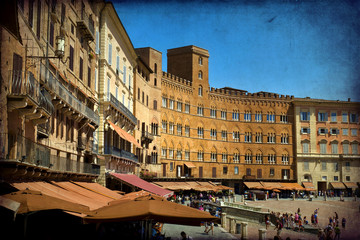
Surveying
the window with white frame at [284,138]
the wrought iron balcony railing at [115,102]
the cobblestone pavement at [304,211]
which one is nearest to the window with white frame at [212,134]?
the window with white frame at [284,138]

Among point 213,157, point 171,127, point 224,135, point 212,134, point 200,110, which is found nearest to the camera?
point 171,127

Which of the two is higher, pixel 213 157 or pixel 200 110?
pixel 200 110

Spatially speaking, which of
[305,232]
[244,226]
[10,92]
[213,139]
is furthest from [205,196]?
[10,92]

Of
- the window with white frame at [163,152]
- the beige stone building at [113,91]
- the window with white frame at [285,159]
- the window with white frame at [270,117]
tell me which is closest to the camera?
the beige stone building at [113,91]

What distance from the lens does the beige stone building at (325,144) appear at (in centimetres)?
7312

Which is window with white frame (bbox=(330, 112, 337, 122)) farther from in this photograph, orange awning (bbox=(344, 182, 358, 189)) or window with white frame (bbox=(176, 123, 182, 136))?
window with white frame (bbox=(176, 123, 182, 136))

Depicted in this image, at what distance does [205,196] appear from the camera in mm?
57562

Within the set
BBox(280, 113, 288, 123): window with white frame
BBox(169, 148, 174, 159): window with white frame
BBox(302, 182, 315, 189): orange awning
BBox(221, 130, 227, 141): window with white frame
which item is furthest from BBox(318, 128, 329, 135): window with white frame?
BBox(169, 148, 174, 159): window with white frame

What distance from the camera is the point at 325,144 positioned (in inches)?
2923

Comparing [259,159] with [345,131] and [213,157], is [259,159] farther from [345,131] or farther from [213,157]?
[345,131]

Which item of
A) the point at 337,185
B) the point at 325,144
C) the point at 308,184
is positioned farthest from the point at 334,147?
the point at 308,184

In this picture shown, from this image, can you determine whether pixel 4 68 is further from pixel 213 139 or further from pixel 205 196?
pixel 213 139

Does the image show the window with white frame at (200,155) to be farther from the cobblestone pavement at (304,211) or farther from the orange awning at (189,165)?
the cobblestone pavement at (304,211)

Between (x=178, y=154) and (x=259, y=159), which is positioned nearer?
(x=178, y=154)
